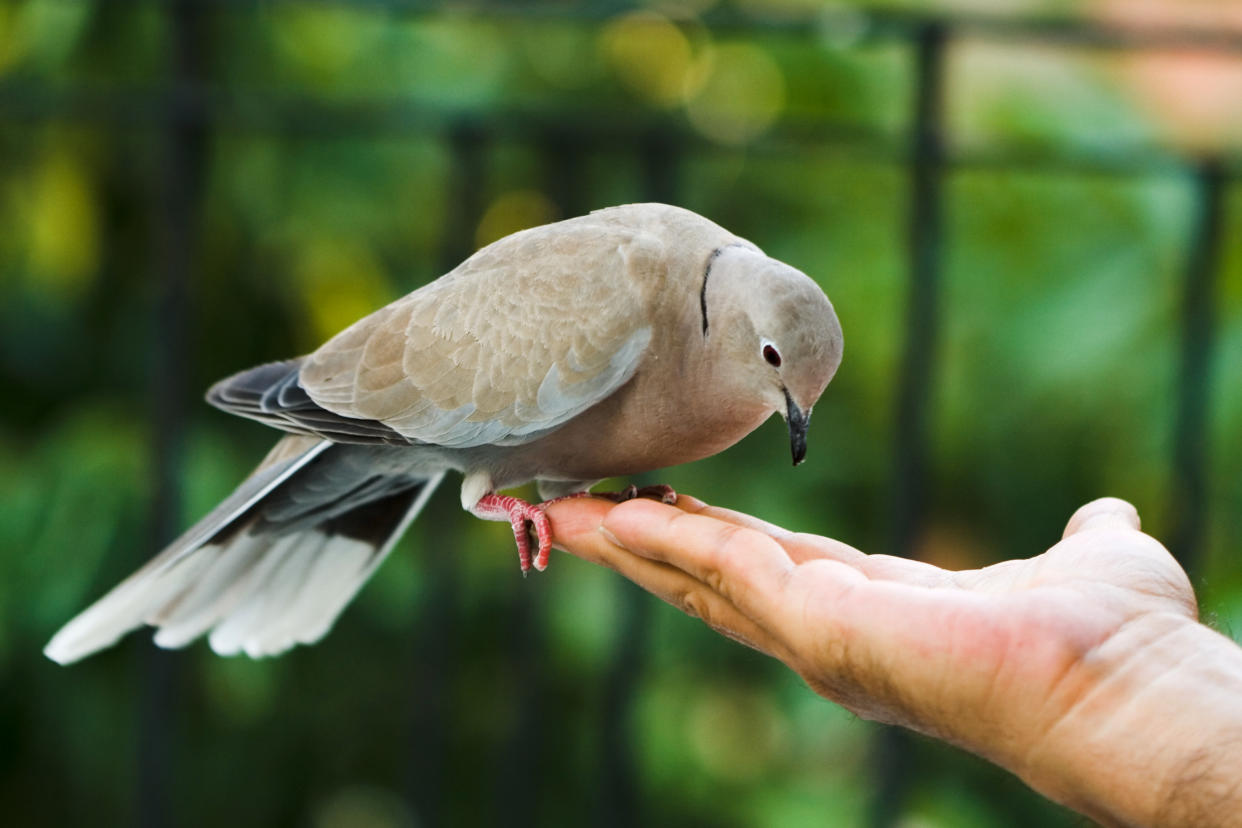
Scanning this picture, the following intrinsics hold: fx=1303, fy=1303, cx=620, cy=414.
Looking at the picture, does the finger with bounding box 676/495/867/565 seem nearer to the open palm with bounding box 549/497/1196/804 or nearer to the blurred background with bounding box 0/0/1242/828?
the open palm with bounding box 549/497/1196/804

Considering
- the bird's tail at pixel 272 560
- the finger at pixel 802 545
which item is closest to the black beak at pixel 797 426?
the finger at pixel 802 545

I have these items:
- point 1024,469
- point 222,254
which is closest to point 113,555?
point 222,254

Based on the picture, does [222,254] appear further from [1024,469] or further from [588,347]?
[1024,469]

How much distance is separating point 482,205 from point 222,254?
780 millimetres

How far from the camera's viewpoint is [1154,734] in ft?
4.69

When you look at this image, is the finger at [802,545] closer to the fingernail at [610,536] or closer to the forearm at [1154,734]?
the fingernail at [610,536]

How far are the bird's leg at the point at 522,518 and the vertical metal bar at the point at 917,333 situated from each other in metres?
1.24

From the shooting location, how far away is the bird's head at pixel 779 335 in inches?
71.3

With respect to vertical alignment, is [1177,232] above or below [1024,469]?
above

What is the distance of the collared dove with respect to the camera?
191cm

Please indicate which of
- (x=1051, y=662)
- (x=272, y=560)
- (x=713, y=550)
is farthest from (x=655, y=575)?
(x=272, y=560)

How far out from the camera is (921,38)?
292 centimetres

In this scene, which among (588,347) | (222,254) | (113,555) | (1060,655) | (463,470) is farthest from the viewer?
(222,254)

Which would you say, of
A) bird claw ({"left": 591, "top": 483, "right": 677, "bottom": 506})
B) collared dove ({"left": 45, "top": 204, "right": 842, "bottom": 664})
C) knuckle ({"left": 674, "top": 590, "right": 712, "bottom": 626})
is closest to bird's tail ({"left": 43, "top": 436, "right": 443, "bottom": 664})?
collared dove ({"left": 45, "top": 204, "right": 842, "bottom": 664})
